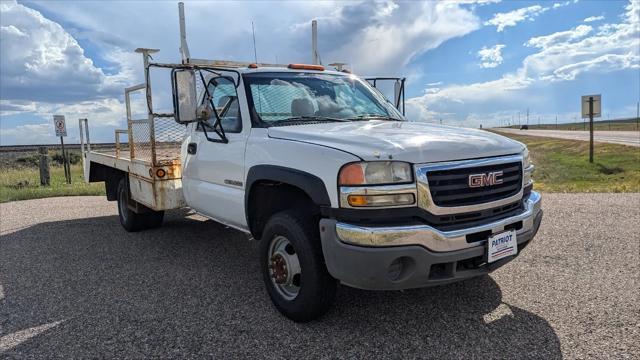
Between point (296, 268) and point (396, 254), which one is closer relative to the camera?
point (396, 254)

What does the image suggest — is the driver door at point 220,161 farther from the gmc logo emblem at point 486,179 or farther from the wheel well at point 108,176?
the wheel well at point 108,176

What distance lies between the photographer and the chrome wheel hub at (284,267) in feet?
12.0

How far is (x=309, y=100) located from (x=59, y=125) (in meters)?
15.3

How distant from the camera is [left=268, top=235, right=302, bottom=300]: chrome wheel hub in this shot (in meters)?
3.67

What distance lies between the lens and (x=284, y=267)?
3701mm

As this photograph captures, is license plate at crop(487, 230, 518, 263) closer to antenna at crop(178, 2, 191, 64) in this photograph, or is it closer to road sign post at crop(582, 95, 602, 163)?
antenna at crop(178, 2, 191, 64)

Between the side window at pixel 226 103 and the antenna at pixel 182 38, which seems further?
the antenna at pixel 182 38

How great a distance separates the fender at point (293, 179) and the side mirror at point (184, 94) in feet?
2.43

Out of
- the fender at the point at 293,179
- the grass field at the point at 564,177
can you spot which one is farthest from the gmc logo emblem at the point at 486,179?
the grass field at the point at 564,177

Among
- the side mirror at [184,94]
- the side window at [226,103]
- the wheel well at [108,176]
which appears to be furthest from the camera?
the wheel well at [108,176]

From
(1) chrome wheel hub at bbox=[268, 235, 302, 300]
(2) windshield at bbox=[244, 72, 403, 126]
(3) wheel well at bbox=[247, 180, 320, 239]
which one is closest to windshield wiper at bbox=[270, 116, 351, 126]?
(2) windshield at bbox=[244, 72, 403, 126]

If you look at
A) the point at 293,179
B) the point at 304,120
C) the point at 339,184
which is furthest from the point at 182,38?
the point at 339,184

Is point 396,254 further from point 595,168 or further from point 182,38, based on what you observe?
point 595,168

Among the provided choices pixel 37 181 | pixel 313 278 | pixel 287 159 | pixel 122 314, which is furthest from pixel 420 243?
pixel 37 181
